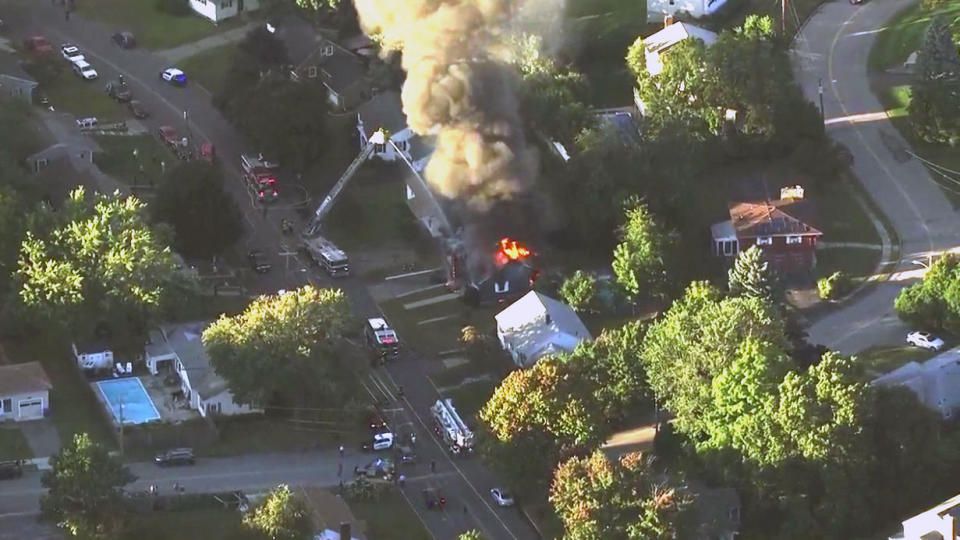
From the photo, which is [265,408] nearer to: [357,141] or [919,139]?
[357,141]

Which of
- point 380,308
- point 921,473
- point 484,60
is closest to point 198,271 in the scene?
point 380,308

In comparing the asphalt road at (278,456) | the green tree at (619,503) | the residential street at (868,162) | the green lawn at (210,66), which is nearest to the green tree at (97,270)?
the asphalt road at (278,456)

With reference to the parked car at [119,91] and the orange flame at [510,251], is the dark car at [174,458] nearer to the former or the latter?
the orange flame at [510,251]

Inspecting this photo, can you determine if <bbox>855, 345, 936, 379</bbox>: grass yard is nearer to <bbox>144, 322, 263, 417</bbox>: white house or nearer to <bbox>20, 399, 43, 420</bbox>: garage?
<bbox>144, 322, 263, 417</bbox>: white house

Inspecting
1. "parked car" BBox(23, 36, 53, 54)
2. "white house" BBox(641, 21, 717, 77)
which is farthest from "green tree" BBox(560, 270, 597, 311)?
"parked car" BBox(23, 36, 53, 54)

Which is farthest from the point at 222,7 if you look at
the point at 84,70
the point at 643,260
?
the point at 643,260

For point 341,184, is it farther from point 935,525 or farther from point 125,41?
point 935,525

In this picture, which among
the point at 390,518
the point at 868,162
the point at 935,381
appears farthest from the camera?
the point at 868,162
